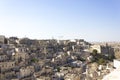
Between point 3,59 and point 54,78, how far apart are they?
8.41m

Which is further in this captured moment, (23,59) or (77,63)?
(77,63)

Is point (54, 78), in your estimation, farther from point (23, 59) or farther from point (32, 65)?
point (23, 59)

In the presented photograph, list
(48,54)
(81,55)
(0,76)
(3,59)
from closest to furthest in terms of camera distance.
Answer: (0,76) < (3,59) < (48,54) < (81,55)

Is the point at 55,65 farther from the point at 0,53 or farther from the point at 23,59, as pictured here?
the point at 0,53

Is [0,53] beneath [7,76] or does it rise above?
above

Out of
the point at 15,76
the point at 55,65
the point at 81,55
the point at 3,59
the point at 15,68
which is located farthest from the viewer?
the point at 81,55

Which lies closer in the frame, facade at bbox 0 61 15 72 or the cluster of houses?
the cluster of houses

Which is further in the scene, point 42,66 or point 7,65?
point 42,66

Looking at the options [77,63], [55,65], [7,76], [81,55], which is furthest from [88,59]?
[7,76]

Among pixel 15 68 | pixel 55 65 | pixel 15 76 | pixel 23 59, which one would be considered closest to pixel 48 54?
pixel 55 65

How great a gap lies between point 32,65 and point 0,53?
5062mm

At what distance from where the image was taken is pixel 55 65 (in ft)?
104

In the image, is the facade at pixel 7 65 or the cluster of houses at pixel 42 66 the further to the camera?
the facade at pixel 7 65

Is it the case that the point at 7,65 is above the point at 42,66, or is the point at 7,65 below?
above
